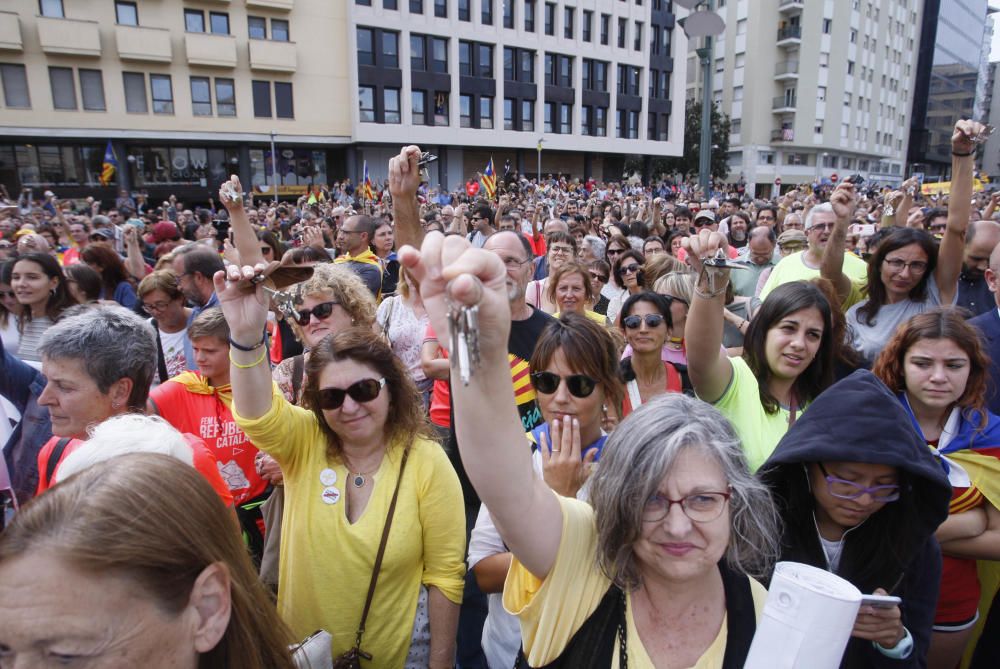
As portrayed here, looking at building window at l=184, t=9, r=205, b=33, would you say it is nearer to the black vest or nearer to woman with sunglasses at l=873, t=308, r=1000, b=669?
woman with sunglasses at l=873, t=308, r=1000, b=669

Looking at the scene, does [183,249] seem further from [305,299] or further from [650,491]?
[650,491]

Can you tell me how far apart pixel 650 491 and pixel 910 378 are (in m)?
1.74

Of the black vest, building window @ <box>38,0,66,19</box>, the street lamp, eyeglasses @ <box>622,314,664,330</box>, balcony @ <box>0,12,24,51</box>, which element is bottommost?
the black vest

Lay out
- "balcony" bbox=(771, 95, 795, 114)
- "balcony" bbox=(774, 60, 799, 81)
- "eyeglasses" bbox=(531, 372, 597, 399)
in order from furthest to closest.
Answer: "balcony" bbox=(771, 95, 795, 114)
"balcony" bbox=(774, 60, 799, 81)
"eyeglasses" bbox=(531, 372, 597, 399)

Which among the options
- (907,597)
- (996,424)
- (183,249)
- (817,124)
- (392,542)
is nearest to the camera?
(907,597)

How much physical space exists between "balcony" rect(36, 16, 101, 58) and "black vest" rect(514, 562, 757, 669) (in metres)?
33.2

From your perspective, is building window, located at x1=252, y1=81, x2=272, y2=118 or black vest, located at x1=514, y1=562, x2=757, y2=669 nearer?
black vest, located at x1=514, y1=562, x2=757, y2=669

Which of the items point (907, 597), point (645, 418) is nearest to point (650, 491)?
point (645, 418)

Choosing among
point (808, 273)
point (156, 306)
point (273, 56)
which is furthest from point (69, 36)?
point (808, 273)

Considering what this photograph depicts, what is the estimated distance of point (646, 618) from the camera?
A: 149 centimetres

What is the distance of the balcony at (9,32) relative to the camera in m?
24.0

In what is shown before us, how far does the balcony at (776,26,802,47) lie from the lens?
46.0 metres

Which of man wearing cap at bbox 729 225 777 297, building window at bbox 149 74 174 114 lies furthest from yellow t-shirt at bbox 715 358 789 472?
building window at bbox 149 74 174 114

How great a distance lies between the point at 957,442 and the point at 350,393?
2.49 meters
